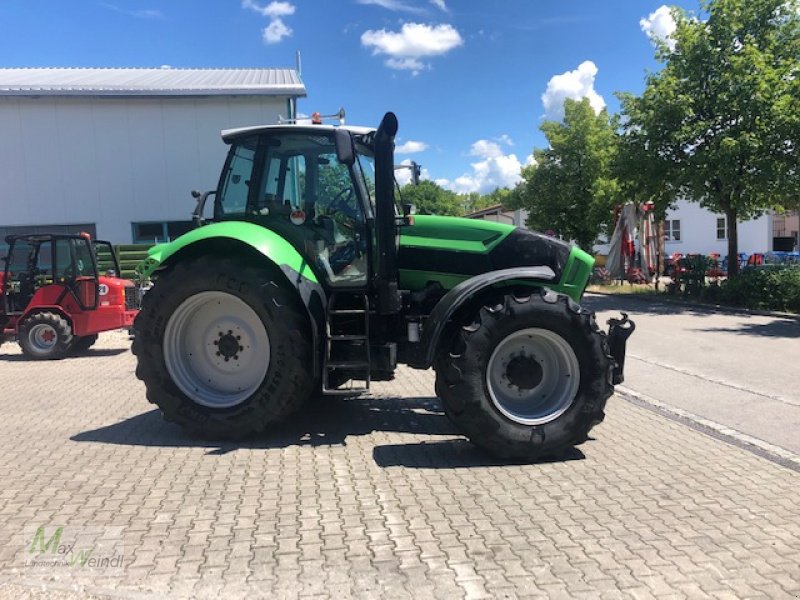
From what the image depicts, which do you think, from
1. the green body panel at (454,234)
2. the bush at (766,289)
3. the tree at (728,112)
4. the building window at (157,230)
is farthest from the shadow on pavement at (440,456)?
the tree at (728,112)

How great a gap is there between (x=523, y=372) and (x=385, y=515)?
1718mm

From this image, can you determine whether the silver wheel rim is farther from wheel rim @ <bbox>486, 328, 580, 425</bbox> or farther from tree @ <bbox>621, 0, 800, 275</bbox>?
tree @ <bbox>621, 0, 800, 275</bbox>

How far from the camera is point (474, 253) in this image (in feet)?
17.6

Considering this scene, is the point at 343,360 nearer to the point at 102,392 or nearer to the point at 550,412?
the point at 550,412

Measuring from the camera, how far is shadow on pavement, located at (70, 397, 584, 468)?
4848mm

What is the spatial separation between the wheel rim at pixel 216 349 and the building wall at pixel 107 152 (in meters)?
10.8

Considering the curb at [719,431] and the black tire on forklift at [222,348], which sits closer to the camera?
the curb at [719,431]

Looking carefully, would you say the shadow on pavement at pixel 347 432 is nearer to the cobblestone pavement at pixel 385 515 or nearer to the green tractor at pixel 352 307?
the cobblestone pavement at pixel 385 515

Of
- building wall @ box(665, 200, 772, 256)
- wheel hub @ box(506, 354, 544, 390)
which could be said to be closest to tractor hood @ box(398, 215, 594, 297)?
wheel hub @ box(506, 354, 544, 390)

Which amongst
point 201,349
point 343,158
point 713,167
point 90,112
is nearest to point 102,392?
point 201,349

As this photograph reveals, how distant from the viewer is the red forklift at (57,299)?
1018 centimetres

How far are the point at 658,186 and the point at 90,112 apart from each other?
1577 centimetres

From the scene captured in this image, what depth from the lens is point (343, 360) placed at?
5.11m

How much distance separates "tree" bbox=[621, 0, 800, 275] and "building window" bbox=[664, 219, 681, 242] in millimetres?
17091
